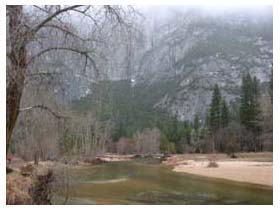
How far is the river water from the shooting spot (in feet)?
18.3

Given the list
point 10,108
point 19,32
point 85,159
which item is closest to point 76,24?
point 19,32

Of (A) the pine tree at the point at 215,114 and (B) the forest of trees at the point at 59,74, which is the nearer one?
(B) the forest of trees at the point at 59,74

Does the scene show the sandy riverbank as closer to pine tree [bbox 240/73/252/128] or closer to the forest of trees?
pine tree [bbox 240/73/252/128]

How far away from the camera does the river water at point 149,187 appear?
18.3 feet

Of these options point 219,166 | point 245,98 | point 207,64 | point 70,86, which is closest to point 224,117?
point 245,98

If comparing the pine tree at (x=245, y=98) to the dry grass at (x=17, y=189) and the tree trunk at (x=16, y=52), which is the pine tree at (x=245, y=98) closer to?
the dry grass at (x=17, y=189)

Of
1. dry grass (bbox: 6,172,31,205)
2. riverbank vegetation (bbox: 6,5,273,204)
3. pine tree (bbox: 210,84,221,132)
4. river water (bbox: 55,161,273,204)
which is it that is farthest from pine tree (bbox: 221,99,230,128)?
dry grass (bbox: 6,172,31,205)

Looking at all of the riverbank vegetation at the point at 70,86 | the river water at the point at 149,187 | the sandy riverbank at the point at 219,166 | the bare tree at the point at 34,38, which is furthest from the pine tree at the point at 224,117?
the bare tree at the point at 34,38

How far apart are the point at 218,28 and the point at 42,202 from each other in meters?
4.85

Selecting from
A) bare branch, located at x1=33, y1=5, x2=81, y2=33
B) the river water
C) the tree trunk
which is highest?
bare branch, located at x1=33, y1=5, x2=81, y2=33

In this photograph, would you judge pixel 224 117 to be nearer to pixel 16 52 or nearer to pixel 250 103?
pixel 250 103

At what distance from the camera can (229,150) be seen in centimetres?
841

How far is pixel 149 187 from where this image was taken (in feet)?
24.3

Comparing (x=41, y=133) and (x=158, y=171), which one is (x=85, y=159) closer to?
(x=41, y=133)
